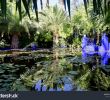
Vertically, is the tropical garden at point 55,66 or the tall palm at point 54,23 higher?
the tall palm at point 54,23

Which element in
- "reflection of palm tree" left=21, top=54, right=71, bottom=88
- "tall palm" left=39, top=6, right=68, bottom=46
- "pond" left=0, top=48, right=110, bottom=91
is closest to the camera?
"pond" left=0, top=48, right=110, bottom=91

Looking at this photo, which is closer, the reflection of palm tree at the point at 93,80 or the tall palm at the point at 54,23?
the reflection of palm tree at the point at 93,80

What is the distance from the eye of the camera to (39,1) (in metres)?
0.43

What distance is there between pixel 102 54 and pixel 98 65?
4.35 ft

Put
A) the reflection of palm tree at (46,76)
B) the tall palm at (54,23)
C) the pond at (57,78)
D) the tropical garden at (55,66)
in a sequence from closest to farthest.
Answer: the pond at (57,78)
the tropical garden at (55,66)
the reflection of palm tree at (46,76)
the tall palm at (54,23)

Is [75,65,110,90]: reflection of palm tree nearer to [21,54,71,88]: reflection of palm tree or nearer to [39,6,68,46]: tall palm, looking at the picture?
[21,54,71,88]: reflection of palm tree

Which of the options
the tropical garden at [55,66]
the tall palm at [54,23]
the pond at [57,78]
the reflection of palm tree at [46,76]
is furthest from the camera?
the tall palm at [54,23]

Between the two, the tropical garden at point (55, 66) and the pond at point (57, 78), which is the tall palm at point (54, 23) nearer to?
the tropical garden at point (55, 66)

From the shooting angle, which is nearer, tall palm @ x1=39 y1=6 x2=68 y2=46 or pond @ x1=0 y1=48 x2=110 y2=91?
pond @ x1=0 y1=48 x2=110 y2=91

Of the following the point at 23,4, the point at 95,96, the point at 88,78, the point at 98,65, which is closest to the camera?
the point at 23,4

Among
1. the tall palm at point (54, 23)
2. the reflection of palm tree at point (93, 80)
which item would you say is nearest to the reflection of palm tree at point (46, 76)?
the reflection of palm tree at point (93, 80)

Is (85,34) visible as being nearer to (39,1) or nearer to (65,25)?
(65,25)

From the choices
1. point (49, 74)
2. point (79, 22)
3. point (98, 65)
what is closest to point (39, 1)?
point (49, 74)

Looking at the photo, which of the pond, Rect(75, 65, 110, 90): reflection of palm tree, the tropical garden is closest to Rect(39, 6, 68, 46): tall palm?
the tropical garden
